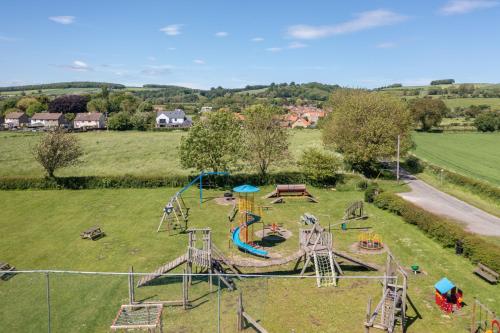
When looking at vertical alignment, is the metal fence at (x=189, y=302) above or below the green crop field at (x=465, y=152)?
below

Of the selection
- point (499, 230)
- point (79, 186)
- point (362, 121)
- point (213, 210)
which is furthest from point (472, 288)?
point (79, 186)

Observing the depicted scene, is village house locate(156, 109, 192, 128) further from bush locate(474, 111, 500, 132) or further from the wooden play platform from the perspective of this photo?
the wooden play platform

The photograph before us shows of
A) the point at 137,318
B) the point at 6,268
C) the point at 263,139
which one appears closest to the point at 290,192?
the point at 263,139

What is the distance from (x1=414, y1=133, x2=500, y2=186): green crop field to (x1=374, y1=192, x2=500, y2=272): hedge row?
60.5ft

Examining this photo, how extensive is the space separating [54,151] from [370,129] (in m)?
33.0

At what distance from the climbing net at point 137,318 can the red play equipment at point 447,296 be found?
447 inches

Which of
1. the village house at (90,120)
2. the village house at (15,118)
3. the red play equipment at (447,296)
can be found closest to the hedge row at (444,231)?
the red play equipment at (447,296)

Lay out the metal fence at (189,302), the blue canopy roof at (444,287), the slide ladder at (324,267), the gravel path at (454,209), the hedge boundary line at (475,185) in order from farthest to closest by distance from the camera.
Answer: the hedge boundary line at (475,185) < the gravel path at (454,209) < the slide ladder at (324,267) < the blue canopy roof at (444,287) < the metal fence at (189,302)

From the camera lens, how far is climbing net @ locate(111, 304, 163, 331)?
12.6 metres

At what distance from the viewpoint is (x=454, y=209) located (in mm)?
31031

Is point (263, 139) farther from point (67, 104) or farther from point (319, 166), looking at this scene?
point (67, 104)

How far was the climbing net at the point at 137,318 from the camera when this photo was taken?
12.6 m

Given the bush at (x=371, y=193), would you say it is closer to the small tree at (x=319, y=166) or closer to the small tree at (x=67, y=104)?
the small tree at (x=319, y=166)

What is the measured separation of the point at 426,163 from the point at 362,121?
13.2 metres
